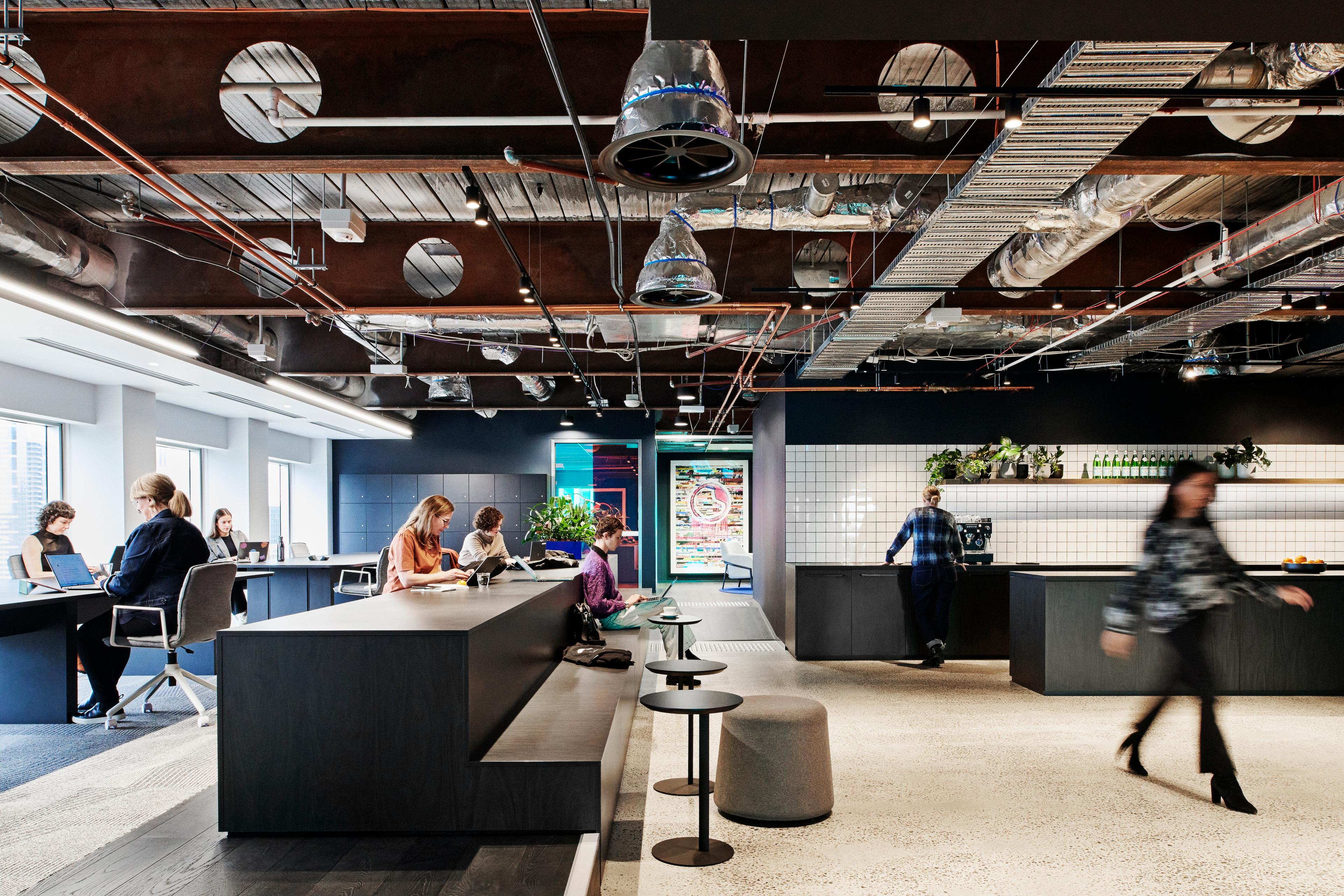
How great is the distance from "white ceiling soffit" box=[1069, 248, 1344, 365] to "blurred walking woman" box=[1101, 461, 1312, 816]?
5.62ft

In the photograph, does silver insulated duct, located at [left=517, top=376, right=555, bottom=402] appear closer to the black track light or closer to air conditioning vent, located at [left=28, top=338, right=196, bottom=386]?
air conditioning vent, located at [left=28, top=338, right=196, bottom=386]

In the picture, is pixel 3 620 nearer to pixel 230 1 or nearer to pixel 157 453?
pixel 230 1

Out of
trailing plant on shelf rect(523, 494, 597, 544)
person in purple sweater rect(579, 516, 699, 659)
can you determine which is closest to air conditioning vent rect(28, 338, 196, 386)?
person in purple sweater rect(579, 516, 699, 659)

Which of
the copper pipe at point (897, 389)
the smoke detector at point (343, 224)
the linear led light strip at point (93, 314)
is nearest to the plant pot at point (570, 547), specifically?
the copper pipe at point (897, 389)

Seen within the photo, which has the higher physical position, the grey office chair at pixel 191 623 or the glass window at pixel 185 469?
the glass window at pixel 185 469

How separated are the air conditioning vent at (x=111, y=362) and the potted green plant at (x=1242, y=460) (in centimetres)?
1065

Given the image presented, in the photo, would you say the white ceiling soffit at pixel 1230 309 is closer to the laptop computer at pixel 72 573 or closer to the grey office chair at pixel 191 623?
the grey office chair at pixel 191 623

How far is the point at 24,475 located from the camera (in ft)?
28.7

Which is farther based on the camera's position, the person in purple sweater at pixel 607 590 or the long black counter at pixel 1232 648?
the long black counter at pixel 1232 648

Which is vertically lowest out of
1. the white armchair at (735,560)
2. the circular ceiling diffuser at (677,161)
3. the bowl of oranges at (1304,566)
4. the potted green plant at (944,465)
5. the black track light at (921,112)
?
the white armchair at (735,560)

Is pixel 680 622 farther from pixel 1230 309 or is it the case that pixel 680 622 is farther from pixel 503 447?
pixel 503 447

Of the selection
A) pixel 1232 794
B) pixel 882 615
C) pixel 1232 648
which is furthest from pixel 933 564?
pixel 1232 794

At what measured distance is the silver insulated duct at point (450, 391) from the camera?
35.4ft

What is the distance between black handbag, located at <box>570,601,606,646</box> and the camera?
5461 mm
